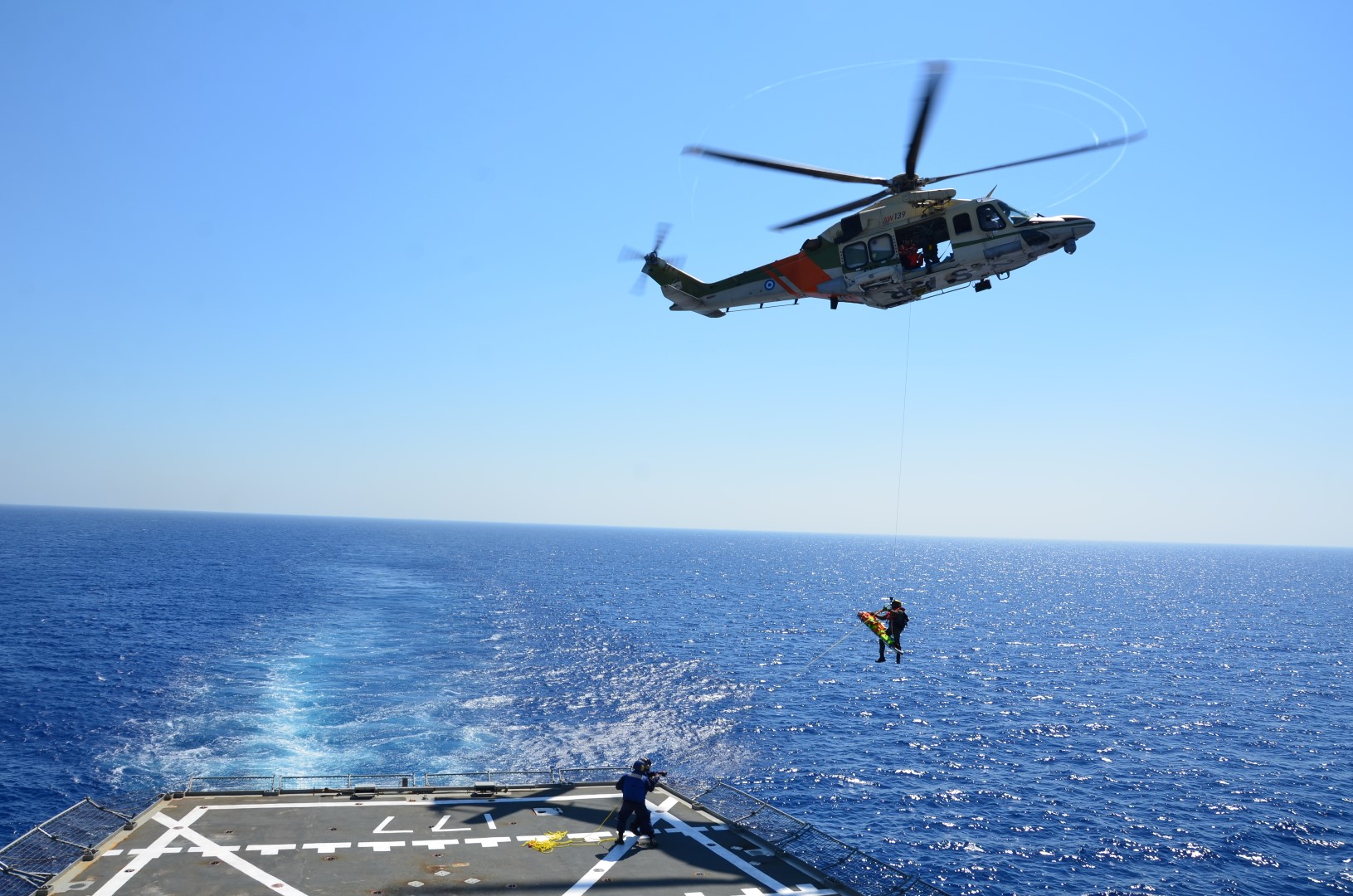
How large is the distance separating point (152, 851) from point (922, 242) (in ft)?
91.9

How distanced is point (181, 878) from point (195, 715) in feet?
118

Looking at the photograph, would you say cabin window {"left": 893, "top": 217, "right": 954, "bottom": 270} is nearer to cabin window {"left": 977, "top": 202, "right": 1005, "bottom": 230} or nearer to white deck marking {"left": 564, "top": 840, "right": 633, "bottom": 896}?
cabin window {"left": 977, "top": 202, "right": 1005, "bottom": 230}

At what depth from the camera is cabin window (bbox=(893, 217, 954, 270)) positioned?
82.7 feet

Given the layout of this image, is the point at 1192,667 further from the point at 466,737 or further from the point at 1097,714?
the point at 466,737

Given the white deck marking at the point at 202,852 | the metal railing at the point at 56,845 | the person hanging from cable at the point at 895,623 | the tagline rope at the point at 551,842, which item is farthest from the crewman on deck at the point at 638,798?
the metal railing at the point at 56,845

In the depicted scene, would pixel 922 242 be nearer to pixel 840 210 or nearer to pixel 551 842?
pixel 840 210

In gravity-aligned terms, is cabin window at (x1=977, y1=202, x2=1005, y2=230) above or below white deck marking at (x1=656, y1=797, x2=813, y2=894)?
above

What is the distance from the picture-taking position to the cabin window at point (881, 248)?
25766 mm

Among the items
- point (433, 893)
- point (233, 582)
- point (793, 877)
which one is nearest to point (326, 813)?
point (433, 893)

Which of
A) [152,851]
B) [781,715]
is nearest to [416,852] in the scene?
[152,851]

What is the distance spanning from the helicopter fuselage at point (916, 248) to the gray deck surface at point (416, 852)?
708 inches

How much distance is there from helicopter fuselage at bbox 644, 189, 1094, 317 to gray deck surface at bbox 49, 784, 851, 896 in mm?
17979

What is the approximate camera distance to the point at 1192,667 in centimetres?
8119

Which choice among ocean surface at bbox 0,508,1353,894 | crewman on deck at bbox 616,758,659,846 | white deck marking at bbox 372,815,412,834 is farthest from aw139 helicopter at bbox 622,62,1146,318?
ocean surface at bbox 0,508,1353,894
